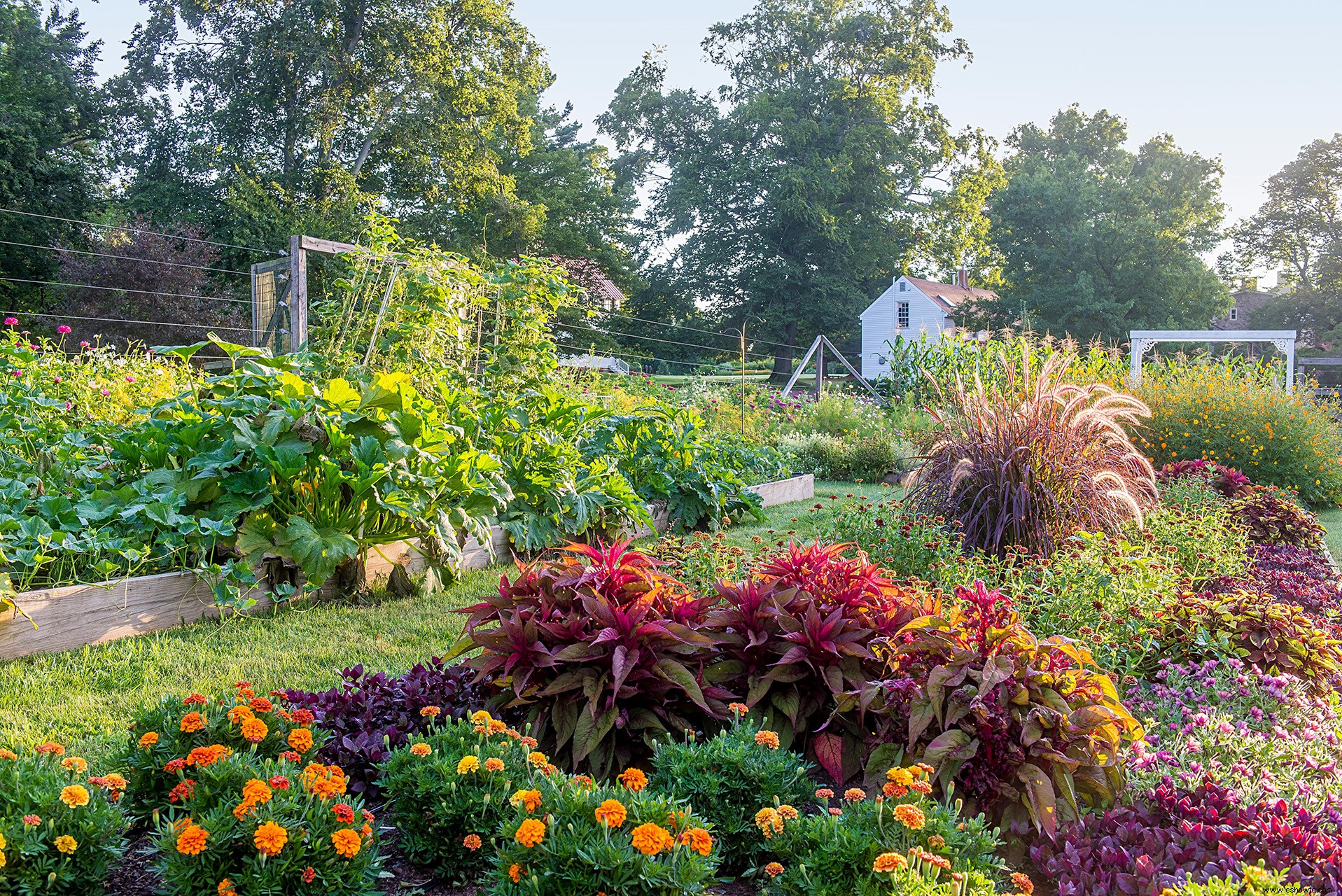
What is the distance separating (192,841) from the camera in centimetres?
144

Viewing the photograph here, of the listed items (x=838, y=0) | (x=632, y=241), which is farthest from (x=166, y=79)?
(x=838, y=0)

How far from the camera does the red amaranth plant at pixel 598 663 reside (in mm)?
2248

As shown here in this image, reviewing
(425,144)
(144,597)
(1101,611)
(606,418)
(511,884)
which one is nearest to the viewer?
(511,884)

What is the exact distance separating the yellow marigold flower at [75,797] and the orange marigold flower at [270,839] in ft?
1.25

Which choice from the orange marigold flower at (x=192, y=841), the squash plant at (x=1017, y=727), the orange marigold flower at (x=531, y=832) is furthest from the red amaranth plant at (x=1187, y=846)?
the orange marigold flower at (x=192, y=841)

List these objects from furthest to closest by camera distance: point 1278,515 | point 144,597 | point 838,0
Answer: point 838,0 → point 1278,515 → point 144,597

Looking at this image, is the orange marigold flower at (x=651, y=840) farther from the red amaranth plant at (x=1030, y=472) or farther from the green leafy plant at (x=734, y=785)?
the red amaranth plant at (x=1030, y=472)

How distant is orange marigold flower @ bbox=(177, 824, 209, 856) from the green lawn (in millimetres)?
1239

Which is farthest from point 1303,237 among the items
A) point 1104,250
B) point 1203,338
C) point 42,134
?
point 42,134

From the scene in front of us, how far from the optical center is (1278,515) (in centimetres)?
564

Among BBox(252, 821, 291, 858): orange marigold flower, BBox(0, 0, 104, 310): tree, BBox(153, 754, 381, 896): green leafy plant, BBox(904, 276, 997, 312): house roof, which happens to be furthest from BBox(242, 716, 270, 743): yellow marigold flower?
BBox(904, 276, 997, 312): house roof

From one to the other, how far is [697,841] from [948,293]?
40164 mm

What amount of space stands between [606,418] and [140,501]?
301 centimetres

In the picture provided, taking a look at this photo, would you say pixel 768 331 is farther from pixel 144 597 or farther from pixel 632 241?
pixel 144 597
